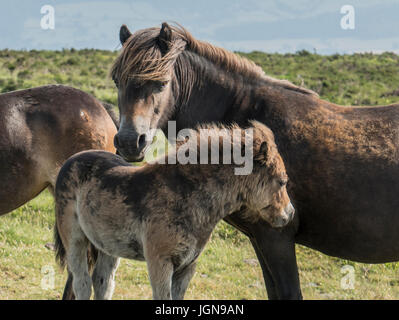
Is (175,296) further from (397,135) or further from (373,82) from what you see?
(373,82)

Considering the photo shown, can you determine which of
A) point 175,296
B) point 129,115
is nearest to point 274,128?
point 129,115

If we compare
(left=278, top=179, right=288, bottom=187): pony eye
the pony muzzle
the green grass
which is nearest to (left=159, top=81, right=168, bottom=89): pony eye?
the pony muzzle

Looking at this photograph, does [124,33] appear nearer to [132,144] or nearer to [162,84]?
[162,84]

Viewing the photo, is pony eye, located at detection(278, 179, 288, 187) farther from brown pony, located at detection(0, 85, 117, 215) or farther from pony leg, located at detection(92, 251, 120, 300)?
brown pony, located at detection(0, 85, 117, 215)

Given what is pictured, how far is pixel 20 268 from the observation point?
7238mm

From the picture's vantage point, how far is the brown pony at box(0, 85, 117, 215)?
6.14 m

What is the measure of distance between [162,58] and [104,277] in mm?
1938

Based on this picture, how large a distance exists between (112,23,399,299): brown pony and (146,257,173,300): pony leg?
79cm

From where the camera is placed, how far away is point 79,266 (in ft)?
14.7

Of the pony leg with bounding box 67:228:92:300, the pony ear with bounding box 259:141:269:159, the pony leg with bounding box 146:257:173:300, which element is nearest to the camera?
the pony leg with bounding box 146:257:173:300

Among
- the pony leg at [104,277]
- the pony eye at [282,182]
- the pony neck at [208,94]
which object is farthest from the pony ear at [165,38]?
the pony leg at [104,277]

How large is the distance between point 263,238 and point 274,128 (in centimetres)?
88

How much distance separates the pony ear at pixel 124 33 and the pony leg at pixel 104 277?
74.2 inches

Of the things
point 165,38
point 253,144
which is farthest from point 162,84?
point 253,144
